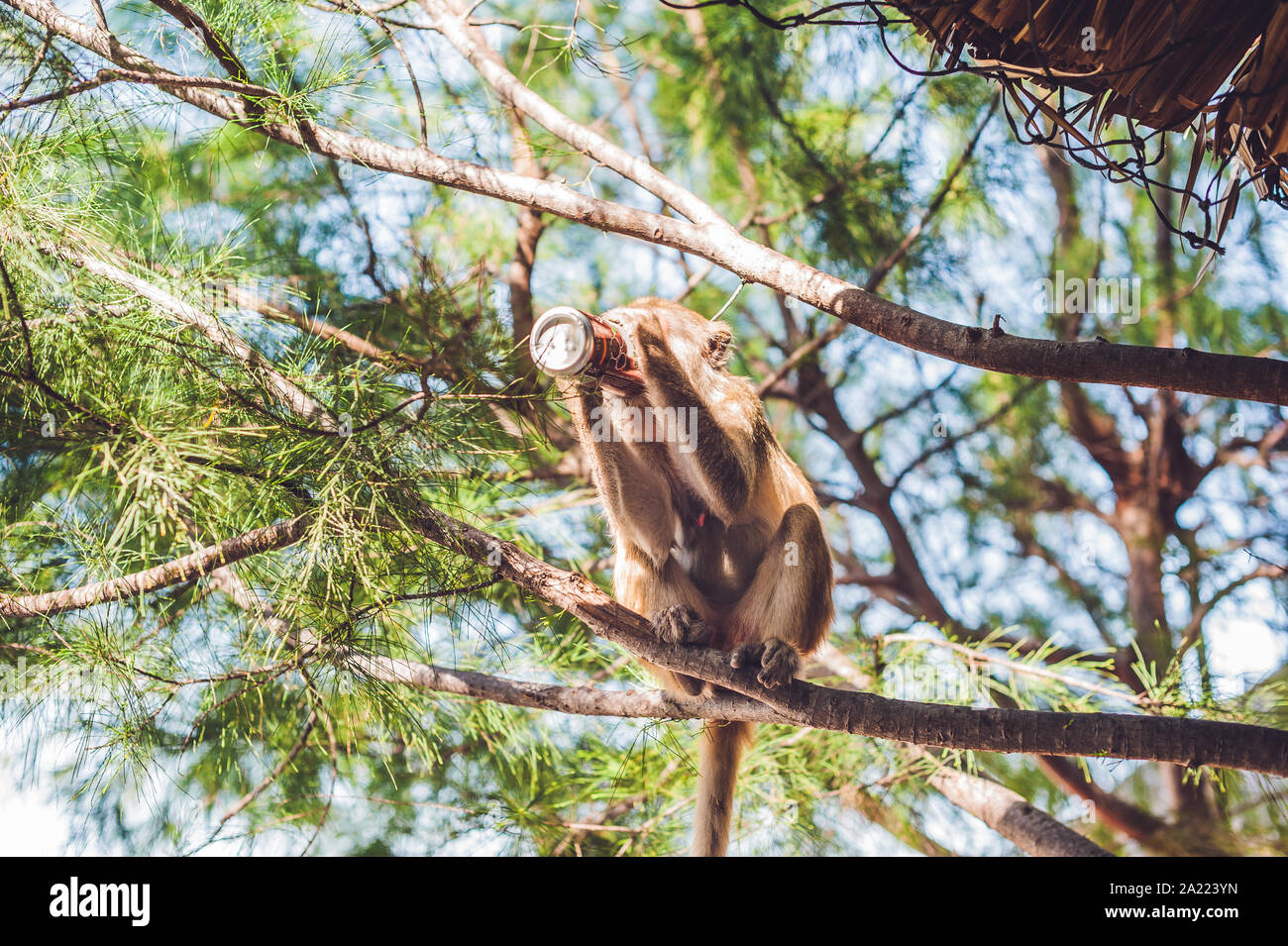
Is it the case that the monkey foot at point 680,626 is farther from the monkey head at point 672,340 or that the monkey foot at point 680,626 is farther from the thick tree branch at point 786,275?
the thick tree branch at point 786,275

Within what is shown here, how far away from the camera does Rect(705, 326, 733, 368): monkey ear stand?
237 cm

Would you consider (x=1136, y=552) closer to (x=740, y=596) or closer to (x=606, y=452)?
(x=740, y=596)

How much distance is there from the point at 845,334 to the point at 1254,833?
2.46 metres

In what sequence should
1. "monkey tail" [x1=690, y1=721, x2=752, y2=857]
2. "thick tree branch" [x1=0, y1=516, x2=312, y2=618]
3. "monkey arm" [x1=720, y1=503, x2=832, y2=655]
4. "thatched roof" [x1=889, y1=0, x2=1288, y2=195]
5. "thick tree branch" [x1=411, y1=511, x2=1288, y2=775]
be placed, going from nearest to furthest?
"thatched roof" [x1=889, y1=0, x2=1288, y2=195]
"thick tree branch" [x1=411, y1=511, x2=1288, y2=775]
"thick tree branch" [x1=0, y1=516, x2=312, y2=618]
"monkey arm" [x1=720, y1=503, x2=832, y2=655]
"monkey tail" [x1=690, y1=721, x2=752, y2=857]

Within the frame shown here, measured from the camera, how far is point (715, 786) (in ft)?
8.30

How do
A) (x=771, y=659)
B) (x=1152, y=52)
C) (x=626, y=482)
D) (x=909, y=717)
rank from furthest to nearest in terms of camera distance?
1. (x=626, y=482)
2. (x=771, y=659)
3. (x=909, y=717)
4. (x=1152, y=52)

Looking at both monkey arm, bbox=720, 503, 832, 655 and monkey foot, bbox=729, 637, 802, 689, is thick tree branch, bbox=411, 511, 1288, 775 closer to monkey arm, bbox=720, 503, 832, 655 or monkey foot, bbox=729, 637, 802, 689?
monkey foot, bbox=729, 637, 802, 689

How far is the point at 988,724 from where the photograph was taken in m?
1.78

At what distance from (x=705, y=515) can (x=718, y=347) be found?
0.45m

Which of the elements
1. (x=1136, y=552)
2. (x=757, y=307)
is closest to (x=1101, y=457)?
(x=1136, y=552)
